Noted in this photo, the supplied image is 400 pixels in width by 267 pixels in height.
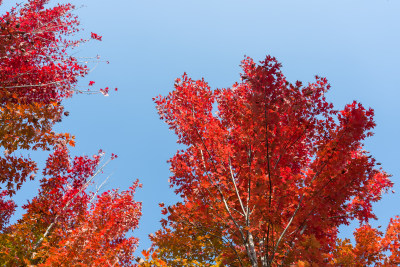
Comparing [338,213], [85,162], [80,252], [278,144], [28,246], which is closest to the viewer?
[278,144]

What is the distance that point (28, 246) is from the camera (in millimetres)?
8414

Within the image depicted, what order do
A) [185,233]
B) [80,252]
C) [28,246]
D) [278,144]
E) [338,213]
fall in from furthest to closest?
[28,246] < [185,233] < [80,252] < [338,213] < [278,144]

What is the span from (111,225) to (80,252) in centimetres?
282

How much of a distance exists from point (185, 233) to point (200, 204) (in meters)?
1.46

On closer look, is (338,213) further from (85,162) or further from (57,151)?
(57,151)

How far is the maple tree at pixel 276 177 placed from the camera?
13.4 feet

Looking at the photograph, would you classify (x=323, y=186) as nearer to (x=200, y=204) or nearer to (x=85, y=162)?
(x=200, y=204)

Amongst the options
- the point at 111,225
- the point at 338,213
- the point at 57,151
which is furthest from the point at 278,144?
the point at 57,151

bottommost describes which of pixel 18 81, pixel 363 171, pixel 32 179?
pixel 32 179

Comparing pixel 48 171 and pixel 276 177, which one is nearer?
pixel 276 177

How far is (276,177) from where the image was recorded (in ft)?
14.1

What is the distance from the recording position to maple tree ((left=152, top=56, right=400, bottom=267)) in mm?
4078

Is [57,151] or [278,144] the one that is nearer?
[278,144]

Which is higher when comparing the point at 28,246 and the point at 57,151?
the point at 57,151
